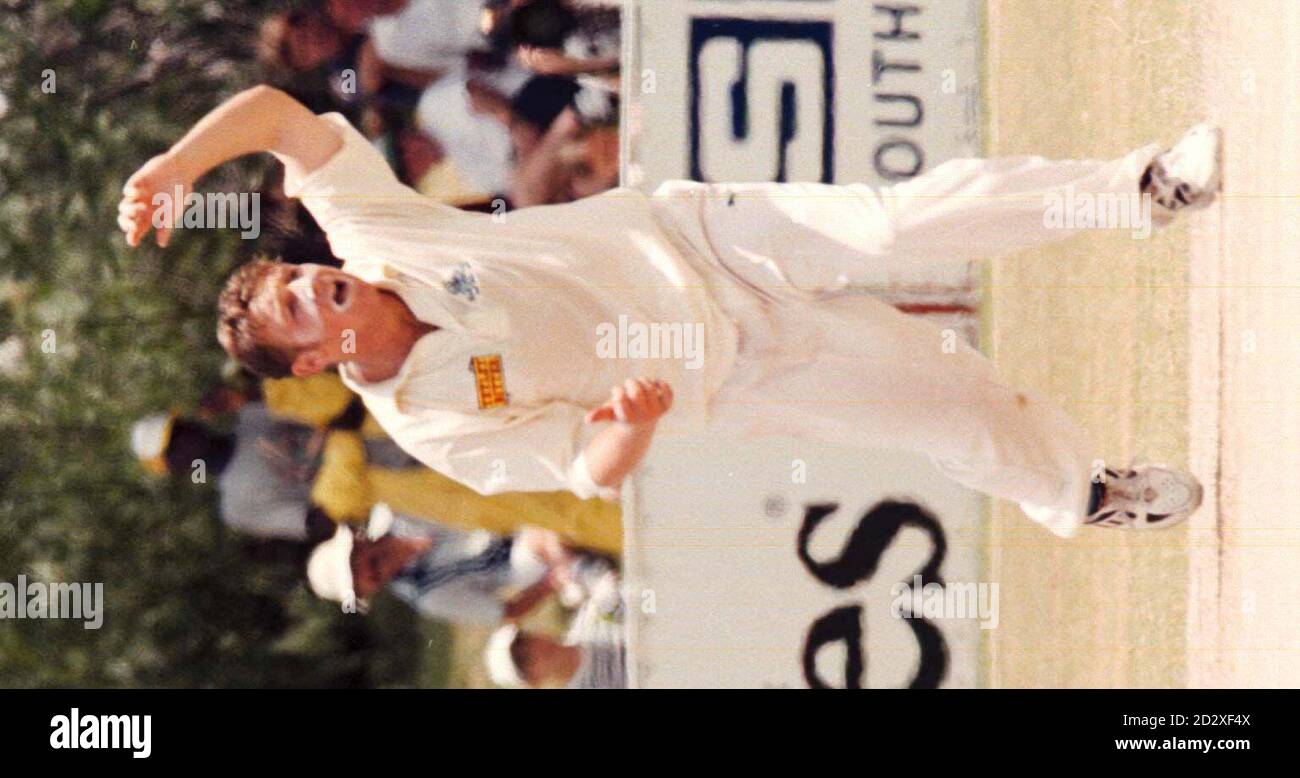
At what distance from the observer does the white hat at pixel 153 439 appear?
3207 millimetres

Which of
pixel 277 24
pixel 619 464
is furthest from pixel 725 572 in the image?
pixel 277 24

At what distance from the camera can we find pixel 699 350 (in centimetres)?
326

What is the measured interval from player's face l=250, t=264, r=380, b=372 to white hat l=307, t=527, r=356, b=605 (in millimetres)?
398

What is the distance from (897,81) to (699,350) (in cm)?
79

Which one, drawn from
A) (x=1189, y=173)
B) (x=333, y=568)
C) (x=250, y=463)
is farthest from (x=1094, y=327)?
(x=250, y=463)

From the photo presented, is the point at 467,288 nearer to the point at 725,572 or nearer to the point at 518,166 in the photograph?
the point at 518,166

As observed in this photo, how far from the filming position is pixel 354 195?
10.5ft

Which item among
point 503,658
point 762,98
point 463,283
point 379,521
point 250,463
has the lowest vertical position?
point 503,658

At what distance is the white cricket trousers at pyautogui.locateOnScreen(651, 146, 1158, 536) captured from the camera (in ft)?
10.7

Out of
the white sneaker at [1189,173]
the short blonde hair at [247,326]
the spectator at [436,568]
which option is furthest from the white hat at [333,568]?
the white sneaker at [1189,173]

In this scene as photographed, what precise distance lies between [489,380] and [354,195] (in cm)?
52

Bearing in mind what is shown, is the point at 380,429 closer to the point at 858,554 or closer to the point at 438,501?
the point at 438,501

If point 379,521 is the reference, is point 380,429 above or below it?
above

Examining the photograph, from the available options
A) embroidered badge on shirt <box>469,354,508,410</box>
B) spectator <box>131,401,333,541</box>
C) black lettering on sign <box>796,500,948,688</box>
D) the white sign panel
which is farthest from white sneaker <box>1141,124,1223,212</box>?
spectator <box>131,401,333,541</box>
